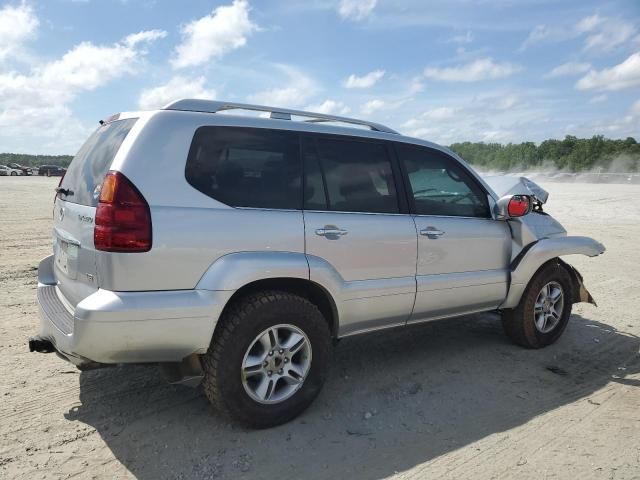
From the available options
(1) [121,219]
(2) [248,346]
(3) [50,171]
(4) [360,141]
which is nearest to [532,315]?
(4) [360,141]

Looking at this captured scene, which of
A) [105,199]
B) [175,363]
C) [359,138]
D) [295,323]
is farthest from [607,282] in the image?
[105,199]

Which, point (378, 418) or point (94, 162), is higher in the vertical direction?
point (94, 162)

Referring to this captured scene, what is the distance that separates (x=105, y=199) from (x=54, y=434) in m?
1.53

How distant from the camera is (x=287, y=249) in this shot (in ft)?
10.3

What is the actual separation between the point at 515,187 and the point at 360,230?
8.82 feet

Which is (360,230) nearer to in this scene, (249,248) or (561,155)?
(249,248)

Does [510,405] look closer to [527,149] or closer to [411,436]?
[411,436]

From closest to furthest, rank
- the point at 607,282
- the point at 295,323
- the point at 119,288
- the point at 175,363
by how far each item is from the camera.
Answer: the point at 119,288 < the point at 175,363 < the point at 295,323 < the point at 607,282

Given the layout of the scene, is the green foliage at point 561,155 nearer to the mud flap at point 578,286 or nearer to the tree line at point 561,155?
the tree line at point 561,155

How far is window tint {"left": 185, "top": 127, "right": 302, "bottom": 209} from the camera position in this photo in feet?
9.71

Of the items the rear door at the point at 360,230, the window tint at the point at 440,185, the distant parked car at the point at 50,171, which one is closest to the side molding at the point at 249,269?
the rear door at the point at 360,230

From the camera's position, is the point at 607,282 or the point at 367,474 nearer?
the point at 367,474

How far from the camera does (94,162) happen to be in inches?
124

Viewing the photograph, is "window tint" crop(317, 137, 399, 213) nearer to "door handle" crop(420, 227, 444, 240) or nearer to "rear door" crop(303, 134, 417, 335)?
"rear door" crop(303, 134, 417, 335)
